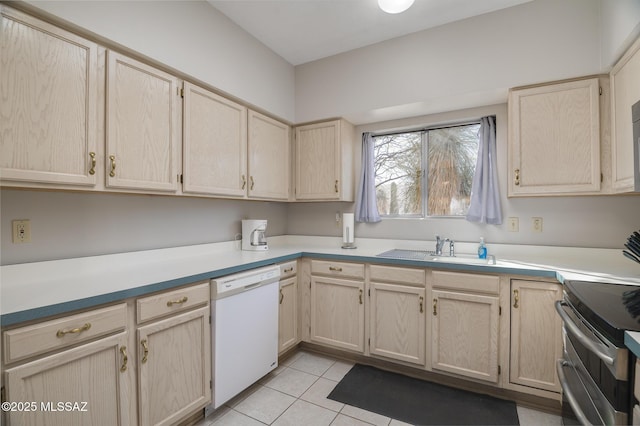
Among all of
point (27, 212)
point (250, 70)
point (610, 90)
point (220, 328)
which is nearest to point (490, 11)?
point (610, 90)

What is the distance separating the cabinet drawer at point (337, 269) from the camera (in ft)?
8.16

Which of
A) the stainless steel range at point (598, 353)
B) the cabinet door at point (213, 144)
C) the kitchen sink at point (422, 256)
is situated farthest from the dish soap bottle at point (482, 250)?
the cabinet door at point (213, 144)

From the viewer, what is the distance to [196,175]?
2.15m

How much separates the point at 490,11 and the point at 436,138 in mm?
1052

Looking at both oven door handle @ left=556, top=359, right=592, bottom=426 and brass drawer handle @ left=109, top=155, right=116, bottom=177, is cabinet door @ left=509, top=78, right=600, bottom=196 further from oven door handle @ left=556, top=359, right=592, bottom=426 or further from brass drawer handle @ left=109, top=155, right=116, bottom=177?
brass drawer handle @ left=109, top=155, right=116, bottom=177

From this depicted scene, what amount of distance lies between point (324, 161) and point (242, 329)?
1766mm

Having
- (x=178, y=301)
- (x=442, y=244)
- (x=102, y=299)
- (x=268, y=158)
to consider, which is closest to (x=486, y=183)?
(x=442, y=244)

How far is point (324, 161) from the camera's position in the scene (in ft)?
9.97

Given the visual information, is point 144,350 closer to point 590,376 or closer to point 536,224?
point 590,376

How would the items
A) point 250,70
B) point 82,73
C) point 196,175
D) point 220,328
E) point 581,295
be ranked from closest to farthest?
point 581,295 → point 82,73 → point 220,328 → point 196,175 → point 250,70

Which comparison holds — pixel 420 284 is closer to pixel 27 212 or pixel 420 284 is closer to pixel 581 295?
pixel 581 295

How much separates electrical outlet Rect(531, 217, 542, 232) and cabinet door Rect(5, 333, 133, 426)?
2.88m

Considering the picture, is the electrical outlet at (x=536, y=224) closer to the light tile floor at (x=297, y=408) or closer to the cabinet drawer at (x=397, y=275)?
the cabinet drawer at (x=397, y=275)

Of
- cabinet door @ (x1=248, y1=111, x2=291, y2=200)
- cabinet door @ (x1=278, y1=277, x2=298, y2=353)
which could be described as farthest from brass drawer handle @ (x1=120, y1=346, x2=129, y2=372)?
cabinet door @ (x1=248, y1=111, x2=291, y2=200)
